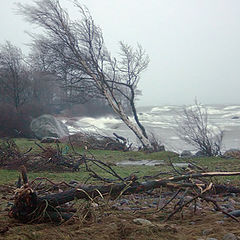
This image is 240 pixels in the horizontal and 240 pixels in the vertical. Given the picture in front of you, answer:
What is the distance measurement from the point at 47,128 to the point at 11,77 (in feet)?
26.8

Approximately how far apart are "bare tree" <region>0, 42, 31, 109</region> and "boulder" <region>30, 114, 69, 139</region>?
490 centimetres

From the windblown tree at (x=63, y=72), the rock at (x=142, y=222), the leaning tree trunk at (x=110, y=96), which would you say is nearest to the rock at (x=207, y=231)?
the rock at (x=142, y=222)

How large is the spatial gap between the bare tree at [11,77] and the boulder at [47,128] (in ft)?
16.1

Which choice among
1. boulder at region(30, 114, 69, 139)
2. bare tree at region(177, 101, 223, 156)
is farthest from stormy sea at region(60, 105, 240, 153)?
bare tree at region(177, 101, 223, 156)

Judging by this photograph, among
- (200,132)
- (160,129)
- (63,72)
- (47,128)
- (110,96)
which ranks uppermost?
(63,72)

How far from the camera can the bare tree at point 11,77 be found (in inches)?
1045

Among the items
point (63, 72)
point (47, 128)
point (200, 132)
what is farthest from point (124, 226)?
point (47, 128)

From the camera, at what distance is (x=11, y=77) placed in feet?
88.5

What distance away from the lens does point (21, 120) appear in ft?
72.2

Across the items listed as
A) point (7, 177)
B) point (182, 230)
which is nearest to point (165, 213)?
point (182, 230)

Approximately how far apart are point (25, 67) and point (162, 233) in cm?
3051

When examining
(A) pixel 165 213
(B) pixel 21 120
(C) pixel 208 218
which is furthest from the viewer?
(B) pixel 21 120

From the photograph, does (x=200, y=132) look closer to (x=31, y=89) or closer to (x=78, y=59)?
(x=78, y=59)

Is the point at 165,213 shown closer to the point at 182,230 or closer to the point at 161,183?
the point at 161,183
